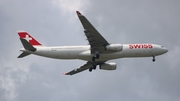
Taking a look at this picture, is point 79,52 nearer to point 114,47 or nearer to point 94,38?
point 94,38

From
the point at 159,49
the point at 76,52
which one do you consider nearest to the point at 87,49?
the point at 76,52

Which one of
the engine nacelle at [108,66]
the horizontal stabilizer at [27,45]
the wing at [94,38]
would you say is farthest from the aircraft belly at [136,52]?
the horizontal stabilizer at [27,45]

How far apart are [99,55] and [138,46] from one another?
8.25 meters

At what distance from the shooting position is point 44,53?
88.6 meters

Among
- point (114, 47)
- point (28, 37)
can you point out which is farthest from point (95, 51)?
point (28, 37)

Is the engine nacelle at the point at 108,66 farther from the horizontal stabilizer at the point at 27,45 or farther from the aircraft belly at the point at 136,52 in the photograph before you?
the horizontal stabilizer at the point at 27,45

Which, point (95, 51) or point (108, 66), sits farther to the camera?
point (108, 66)

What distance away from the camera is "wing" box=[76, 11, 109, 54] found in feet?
268

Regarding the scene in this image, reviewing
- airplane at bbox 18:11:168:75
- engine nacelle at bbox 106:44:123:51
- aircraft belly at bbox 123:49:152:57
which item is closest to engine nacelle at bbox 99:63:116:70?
airplane at bbox 18:11:168:75

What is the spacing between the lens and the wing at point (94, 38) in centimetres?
8178

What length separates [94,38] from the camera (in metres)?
85.9

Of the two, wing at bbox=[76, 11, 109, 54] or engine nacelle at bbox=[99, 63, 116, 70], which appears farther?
engine nacelle at bbox=[99, 63, 116, 70]

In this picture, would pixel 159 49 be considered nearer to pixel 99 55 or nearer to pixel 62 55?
pixel 99 55

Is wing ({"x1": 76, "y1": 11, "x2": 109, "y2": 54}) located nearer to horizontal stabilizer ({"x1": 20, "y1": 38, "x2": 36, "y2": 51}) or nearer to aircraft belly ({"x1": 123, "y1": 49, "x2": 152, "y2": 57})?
aircraft belly ({"x1": 123, "y1": 49, "x2": 152, "y2": 57})
